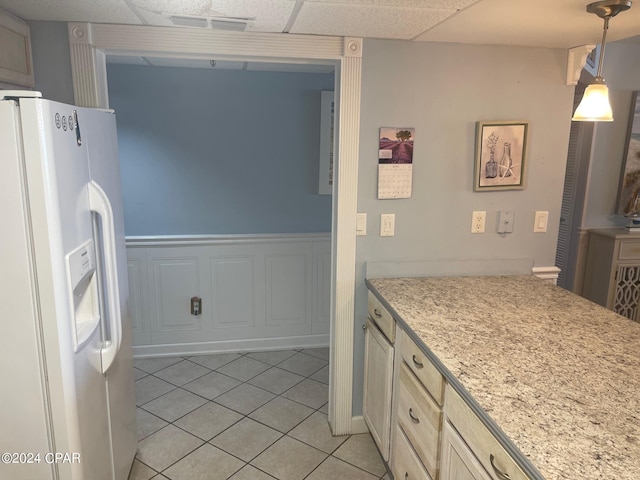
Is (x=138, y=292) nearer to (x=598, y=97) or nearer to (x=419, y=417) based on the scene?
(x=419, y=417)

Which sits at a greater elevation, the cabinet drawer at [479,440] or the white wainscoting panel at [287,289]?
the cabinet drawer at [479,440]

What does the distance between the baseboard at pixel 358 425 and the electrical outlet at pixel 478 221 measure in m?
1.27

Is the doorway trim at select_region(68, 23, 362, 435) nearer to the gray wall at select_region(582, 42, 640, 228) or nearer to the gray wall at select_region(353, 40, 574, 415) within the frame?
the gray wall at select_region(353, 40, 574, 415)

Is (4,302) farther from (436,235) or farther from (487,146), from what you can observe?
(487,146)

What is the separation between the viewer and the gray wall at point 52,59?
2.10m

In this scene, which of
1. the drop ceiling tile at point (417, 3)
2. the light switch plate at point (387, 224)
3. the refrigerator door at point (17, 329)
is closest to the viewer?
the refrigerator door at point (17, 329)

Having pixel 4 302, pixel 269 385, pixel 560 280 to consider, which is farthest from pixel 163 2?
pixel 560 280

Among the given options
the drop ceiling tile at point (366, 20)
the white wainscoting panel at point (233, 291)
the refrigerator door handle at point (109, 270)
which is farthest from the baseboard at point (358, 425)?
the drop ceiling tile at point (366, 20)

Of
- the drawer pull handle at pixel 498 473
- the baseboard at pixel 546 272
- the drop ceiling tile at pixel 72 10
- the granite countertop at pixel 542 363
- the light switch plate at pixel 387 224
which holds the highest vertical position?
the drop ceiling tile at pixel 72 10

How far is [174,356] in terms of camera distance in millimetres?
3648

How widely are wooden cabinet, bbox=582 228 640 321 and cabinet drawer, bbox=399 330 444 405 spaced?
2.58 m

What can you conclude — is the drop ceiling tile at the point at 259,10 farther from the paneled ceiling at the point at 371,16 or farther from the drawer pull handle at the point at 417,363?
the drawer pull handle at the point at 417,363

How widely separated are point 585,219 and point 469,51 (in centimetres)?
225

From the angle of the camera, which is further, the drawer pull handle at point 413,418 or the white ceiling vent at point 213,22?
the white ceiling vent at point 213,22
